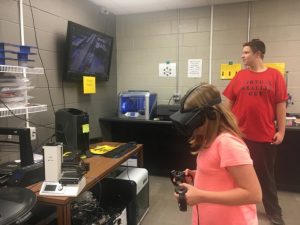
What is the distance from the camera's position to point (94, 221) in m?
1.79

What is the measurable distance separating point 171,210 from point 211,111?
1929 millimetres

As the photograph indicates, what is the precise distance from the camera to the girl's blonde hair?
101 cm

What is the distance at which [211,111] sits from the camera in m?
1.00

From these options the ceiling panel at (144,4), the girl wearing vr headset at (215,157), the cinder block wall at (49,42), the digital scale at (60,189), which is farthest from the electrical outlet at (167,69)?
the girl wearing vr headset at (215,157)

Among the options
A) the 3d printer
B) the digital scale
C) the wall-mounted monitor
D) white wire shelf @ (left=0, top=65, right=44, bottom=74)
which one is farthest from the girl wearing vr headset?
the 3d printer

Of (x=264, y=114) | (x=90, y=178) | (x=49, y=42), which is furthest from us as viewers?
(x=49, y=42)

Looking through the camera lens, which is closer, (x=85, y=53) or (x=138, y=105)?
(x=85, y=53)

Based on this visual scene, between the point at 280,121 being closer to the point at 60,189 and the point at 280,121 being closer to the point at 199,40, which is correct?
the point at 199,40

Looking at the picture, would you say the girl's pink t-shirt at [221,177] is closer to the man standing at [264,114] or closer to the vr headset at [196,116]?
the vr headset at [196,116]

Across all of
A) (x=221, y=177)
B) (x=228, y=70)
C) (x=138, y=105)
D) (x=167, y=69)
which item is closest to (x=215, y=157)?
(x=221, y=177)

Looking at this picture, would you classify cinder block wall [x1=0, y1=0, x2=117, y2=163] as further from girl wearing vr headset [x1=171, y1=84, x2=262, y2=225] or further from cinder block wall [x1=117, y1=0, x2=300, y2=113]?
girl wearing vr headset [x1=171, y1=84, x2=262, y2=225]

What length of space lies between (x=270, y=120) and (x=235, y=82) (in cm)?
47

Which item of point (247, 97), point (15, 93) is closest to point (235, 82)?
point (247, 97)

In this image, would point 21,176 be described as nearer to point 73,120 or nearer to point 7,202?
point 7,202
